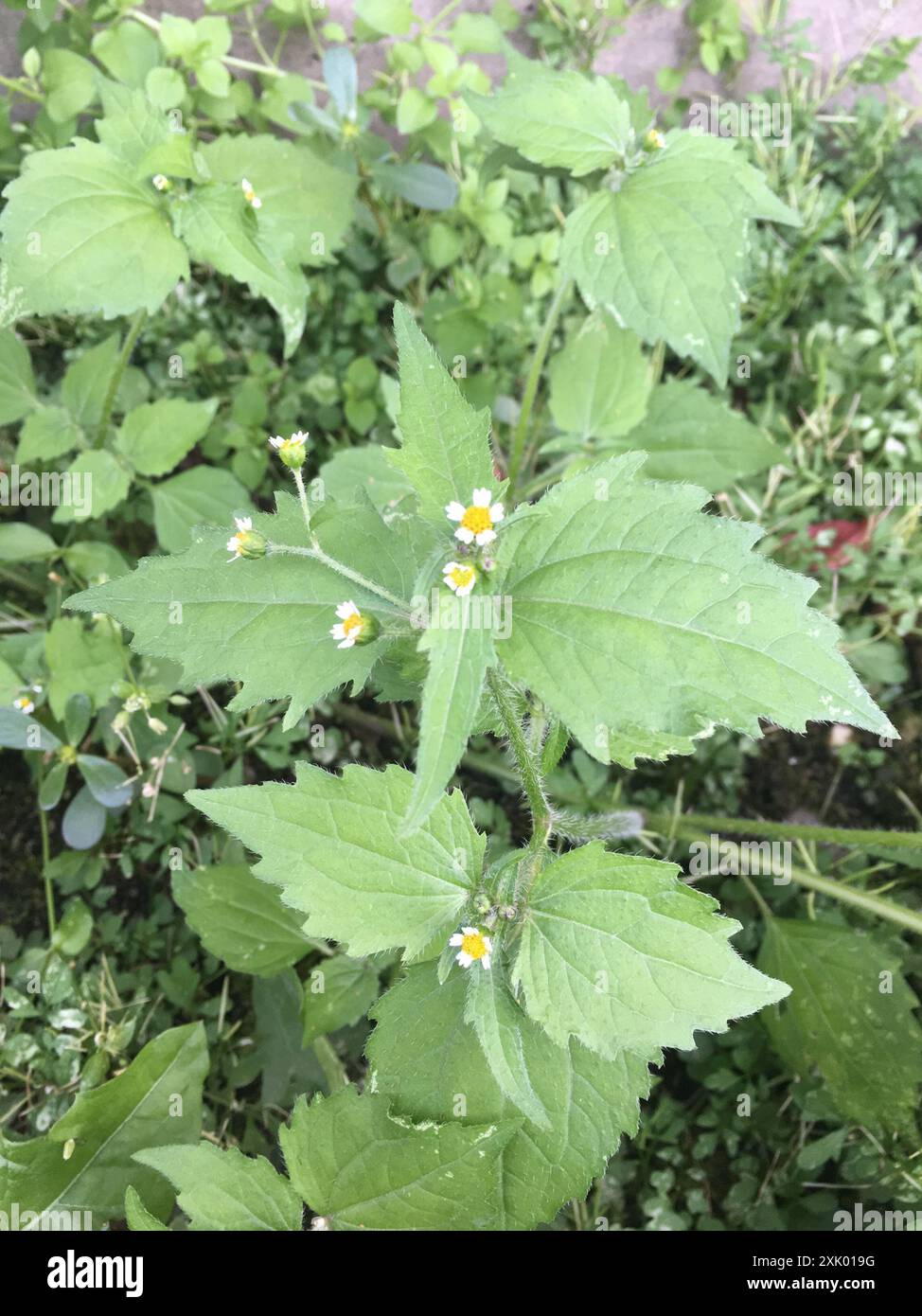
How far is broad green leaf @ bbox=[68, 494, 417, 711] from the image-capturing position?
1710mm

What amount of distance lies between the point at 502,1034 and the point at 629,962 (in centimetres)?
27

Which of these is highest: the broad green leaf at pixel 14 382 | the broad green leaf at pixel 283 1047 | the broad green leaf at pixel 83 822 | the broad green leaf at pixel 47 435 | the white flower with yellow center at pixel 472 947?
the broad green leaf at pixel 14 382

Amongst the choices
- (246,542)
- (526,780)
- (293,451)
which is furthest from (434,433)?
(526,780)

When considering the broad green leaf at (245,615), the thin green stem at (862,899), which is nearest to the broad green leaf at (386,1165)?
the broad green leaf at (245,615)

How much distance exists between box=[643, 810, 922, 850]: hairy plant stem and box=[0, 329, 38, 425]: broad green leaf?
7.53 ft

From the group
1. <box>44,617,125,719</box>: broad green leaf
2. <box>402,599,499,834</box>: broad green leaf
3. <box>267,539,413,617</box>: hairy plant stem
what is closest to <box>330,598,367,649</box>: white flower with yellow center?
<box>267,539,413,617</box>: hairy plant stem

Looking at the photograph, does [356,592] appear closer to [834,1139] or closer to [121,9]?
[834,1139]

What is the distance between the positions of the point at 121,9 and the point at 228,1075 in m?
3.40

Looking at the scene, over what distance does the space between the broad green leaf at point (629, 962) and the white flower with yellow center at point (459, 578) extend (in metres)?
0.57

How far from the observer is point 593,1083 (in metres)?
1.85

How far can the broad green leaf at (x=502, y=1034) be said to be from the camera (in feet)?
5.17

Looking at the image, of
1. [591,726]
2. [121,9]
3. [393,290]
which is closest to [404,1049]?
[591,726]

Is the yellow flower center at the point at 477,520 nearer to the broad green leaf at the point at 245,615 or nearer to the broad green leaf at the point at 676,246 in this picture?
the broad green leaf at the point at 245,615

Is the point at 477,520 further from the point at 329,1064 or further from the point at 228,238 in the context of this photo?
the point at 329,1064
